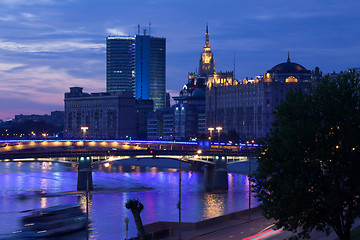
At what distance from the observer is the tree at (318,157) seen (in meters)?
37.2

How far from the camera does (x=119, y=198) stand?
9994 centimetres

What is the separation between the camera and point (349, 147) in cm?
3800

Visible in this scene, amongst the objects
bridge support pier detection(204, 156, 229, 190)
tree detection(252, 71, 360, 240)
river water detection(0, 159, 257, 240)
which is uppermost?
tree detection(252, 71, 360, 240)

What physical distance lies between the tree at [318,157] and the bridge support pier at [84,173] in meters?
73.9

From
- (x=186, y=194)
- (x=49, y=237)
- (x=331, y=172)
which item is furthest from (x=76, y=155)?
(x=331, y=172)

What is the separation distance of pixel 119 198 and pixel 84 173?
53.1 feet

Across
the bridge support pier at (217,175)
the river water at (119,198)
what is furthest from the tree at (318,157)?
the bridge support pier at (217,175)

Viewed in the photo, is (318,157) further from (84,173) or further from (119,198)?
(84,173)

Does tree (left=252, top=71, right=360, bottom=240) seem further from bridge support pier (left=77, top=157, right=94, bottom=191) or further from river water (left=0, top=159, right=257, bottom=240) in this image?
bridge support pier (left=77, top=157, right=94, bottom=191)

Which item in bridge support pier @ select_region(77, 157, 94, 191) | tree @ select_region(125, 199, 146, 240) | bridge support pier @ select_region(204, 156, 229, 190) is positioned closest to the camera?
tree @ select_region(125, 199, 146, 240)

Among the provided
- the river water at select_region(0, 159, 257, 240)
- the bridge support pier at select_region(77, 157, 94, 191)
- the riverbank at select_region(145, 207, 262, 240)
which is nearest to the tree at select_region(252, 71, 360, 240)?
the riverbank at select_region(145, 207, 262, 240)

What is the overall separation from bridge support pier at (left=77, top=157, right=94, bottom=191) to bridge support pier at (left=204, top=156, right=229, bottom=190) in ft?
67.4

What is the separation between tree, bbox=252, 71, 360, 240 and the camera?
3719 centimetres

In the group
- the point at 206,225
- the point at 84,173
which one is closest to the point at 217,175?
the point at 84,173
